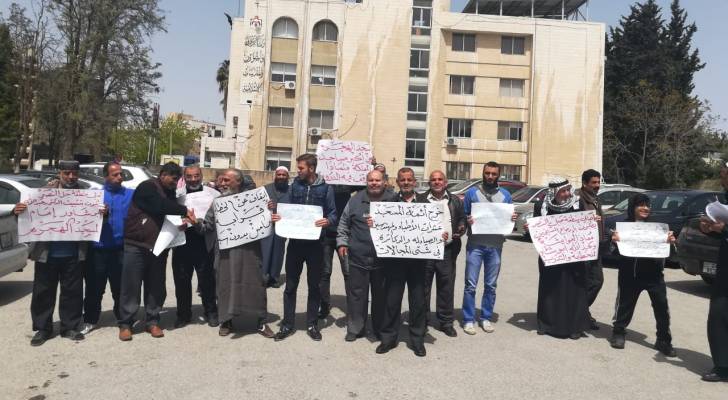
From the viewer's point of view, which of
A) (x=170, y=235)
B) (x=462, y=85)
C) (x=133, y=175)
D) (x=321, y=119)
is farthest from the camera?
(x=462, y=85)

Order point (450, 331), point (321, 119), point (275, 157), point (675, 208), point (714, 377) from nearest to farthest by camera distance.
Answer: point (714, 377)
point (450, 331)
point (675, 208)
point (321, 119)
point (275, 157)

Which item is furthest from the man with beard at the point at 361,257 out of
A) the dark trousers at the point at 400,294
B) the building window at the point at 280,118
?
the building window at the point at 280,118

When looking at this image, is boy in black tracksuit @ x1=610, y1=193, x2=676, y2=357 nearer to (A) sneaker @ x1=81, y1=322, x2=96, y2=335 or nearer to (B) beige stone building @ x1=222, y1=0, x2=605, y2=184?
(A) sneaker @ x1=81, y1=322, x2=96, y2=335

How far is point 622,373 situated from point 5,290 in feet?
26.9

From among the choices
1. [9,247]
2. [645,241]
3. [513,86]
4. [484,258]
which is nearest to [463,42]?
[513,86]

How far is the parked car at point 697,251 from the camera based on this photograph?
8.75 meters

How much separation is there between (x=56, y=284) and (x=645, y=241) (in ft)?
20.5

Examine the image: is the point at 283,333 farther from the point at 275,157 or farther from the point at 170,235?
the point at 275,157

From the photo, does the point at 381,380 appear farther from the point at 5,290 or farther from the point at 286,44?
the point at 286,44

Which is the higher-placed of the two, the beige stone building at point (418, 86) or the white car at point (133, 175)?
the beige stone building at point (418, 86)

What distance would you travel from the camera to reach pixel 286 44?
38.9 meters

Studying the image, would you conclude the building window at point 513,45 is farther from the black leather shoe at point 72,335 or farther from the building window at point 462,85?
the black leather shoe at point 72,335

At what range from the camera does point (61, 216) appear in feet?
18.0

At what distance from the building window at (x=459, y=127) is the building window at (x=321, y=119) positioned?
8.77 m
